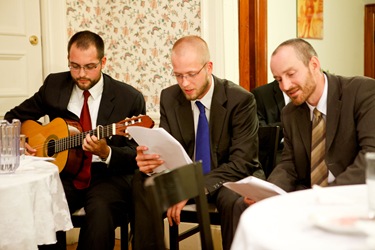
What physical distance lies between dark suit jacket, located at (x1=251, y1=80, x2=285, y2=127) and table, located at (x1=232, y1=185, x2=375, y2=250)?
7.13ft

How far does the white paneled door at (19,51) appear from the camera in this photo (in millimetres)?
3486

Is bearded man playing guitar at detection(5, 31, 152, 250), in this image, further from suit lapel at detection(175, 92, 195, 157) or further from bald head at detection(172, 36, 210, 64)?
bald head at detection(172, 36, 210, 64)

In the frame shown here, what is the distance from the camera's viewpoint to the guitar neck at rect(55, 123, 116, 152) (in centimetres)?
270

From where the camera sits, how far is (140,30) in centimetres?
375

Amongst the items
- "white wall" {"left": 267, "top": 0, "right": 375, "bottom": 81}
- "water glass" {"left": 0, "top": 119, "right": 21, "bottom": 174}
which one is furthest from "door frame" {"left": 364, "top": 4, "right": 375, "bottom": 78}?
"water glass" {"left": 0, "top": 119, "right": 21, "bottom": 174}

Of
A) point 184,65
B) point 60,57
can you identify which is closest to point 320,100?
point 184,65

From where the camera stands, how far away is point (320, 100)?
90.2 inches

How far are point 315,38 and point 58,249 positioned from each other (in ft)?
11.5

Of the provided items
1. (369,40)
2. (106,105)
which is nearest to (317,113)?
(106,105)

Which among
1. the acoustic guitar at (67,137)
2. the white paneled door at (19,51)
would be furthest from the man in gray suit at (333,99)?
the white paneled door at (19,51)

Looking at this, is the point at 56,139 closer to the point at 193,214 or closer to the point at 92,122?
the point at 92,122

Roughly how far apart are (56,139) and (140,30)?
1.22 metres

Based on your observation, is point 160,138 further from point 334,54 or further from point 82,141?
point 334,54

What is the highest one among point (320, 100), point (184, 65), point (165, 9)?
point (165, 9)
